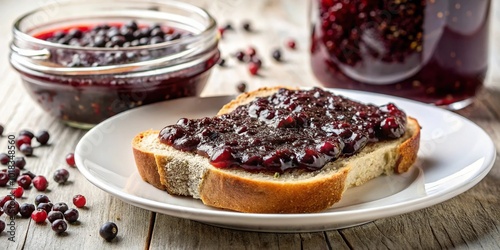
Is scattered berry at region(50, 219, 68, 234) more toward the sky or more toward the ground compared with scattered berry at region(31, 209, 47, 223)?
more toward the sky

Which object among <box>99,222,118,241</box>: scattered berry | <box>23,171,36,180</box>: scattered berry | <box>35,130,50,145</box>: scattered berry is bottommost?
<box>35,130,50,145</box>: scattered berry

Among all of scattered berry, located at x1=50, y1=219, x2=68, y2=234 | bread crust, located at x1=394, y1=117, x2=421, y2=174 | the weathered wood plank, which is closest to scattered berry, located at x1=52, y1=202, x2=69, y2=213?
scattered berry, located at x1=50, y1=219, x2=68, y2=234

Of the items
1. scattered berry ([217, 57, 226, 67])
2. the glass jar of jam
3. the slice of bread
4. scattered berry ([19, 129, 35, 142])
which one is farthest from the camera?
scattered berry ([217, 57, 226, 67])

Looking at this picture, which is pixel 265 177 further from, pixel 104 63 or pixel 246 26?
pixel 246 26

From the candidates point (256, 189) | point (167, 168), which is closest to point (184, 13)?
point (167, 168)

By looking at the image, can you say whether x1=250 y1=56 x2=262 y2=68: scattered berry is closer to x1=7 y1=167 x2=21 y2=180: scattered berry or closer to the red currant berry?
the red currant berry

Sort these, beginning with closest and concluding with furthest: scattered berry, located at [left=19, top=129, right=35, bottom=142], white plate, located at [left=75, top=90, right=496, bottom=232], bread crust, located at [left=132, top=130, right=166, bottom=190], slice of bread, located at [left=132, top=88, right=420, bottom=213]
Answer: white plate, located at [left=75, top=90, right=496, bottom=232], slice of bread, located at [left=132, top=88, right=420, bottom=213], bread crust, located at [left=132, top=130, right=166, bottom=190], scattered berry, located at [left=19, top=129, right=35, bottom=142]

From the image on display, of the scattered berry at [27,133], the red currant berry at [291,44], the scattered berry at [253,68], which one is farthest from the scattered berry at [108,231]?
the red currant berry at [291,44]
